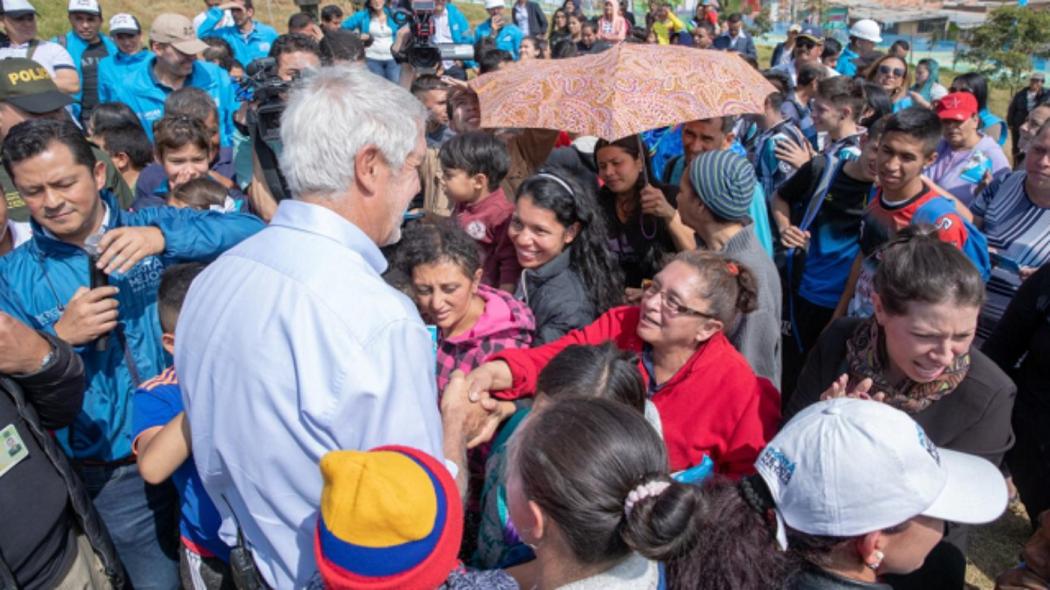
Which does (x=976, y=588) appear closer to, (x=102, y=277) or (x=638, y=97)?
(x=638, y=97)

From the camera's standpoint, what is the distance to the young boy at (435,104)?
5832mm

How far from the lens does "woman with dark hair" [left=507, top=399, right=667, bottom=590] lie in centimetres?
145

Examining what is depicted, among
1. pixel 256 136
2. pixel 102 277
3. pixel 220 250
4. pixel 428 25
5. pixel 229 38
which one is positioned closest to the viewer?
pixel 102 277

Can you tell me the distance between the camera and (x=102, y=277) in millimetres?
2451

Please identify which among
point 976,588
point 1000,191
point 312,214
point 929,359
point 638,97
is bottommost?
point 976,588

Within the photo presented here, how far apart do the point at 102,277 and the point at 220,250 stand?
1.27ft

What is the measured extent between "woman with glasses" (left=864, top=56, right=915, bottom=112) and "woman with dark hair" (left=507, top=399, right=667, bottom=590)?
758cm

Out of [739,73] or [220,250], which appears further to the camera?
[739,73]

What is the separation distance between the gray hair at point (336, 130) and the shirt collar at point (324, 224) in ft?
0.13

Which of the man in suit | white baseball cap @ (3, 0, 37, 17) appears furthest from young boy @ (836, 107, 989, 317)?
the man in suit

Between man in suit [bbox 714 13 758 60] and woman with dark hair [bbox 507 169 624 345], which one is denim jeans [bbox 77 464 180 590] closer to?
woman with dark hair [bbox 507 169 624 345]

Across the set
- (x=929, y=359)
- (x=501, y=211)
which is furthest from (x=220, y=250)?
(x=929, y=359)

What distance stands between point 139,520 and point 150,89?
4904 mm

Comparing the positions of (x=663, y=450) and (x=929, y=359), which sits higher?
(x=663, y=450)
